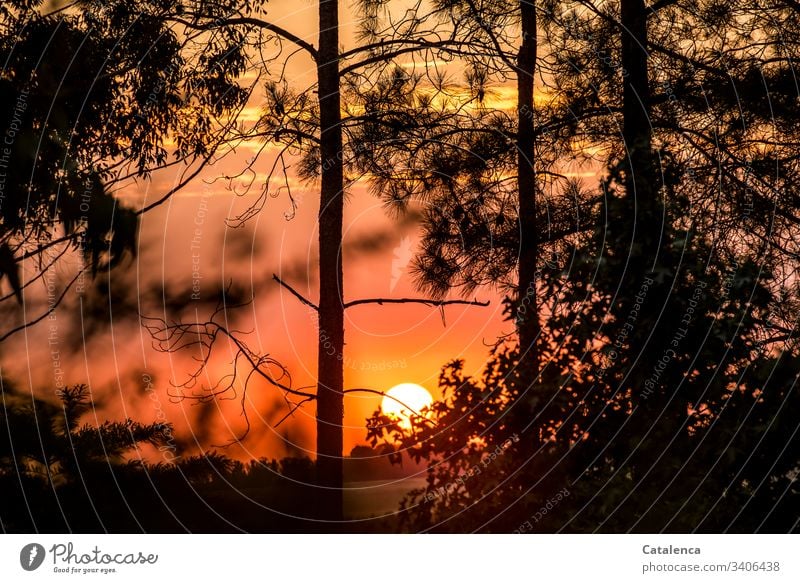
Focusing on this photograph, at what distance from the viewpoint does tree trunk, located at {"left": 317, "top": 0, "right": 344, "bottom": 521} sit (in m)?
6.04

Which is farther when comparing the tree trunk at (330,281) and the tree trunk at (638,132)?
the tree trunk at (330,281)

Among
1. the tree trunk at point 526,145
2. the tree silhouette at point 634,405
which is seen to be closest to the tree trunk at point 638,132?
the tree silhouette at point 634,405

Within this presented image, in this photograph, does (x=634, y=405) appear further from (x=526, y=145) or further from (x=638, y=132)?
(x=526, y=145)

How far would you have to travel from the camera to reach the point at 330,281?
6.31m

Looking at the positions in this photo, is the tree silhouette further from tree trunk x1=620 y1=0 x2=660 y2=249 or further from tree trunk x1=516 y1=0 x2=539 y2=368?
tree trunk x1=516 y1=0 x2=539 y2=368

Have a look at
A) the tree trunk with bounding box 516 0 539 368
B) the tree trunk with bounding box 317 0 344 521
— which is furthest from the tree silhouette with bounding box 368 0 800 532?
→ the tree trunk with bounding box 516 0 539 368

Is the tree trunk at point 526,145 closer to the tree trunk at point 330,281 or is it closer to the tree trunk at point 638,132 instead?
the tree trunk at point 638,132

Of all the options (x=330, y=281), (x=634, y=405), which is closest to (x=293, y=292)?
(x=330, y=281)

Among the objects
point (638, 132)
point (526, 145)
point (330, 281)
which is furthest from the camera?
point (526, 145)

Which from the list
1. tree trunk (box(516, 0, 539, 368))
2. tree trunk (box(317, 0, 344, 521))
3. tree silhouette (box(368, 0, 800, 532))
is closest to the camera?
tree silhouette (box(368, 0, 800, 532))

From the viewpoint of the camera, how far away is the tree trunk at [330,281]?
19.8 feet

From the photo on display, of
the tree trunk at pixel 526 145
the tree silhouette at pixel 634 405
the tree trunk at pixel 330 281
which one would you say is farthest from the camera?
the tree trunk at pixel 526 145

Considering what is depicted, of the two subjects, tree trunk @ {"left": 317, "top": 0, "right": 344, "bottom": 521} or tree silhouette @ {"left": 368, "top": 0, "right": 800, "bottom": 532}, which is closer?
tree silhouette @ {"left": 368, "top": 0, "right": 800, "bottom": 532}

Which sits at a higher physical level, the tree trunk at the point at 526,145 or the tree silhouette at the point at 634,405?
the tree trunk at the point at 526,145
